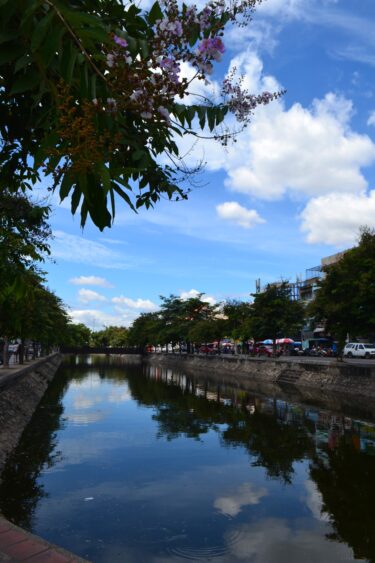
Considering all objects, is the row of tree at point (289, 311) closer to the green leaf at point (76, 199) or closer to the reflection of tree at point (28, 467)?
the reflection of tree at point (28, 467)

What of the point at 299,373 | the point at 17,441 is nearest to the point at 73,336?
the point at 299,373

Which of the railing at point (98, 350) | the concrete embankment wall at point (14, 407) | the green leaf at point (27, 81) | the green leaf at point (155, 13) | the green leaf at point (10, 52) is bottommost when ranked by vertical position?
the concrete embankment wall at point (14, 407)

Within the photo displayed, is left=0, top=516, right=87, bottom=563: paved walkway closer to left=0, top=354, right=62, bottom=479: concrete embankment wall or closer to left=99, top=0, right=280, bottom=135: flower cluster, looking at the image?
left=99, top=0, right=280, bottom=135: flower cluster

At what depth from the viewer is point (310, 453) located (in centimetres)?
1722

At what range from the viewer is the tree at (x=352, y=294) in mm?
30422

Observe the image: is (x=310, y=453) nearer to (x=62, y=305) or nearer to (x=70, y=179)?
(x=70, y=179)

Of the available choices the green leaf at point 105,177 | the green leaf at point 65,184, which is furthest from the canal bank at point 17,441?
the green leaf at point 105,177

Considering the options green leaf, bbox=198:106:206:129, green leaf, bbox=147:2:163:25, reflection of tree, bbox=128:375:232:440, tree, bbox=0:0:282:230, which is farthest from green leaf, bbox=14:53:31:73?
reflection of tree, bbox=128:375:232:440

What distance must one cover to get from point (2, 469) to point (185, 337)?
2888 inches

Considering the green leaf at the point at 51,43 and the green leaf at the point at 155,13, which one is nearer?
the green leaf at the point at 51,43

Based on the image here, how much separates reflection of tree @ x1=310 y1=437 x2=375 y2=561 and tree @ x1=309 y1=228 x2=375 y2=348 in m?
14.1

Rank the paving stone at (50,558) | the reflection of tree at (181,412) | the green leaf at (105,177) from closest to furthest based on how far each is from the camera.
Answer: the green leaf at (105,177)
the paving stone at (50,558)
the reflection of tree at (181,412)

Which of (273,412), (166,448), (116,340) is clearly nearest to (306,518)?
(166,448)

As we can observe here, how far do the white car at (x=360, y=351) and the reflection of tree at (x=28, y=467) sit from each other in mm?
39446
